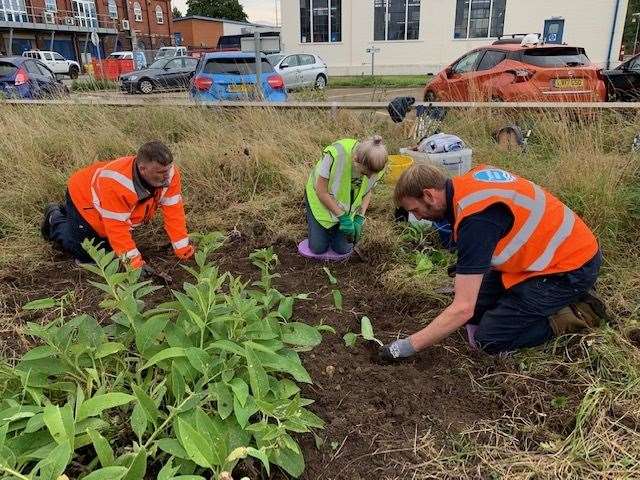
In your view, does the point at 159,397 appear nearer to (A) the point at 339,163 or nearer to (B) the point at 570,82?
(A) the point at 339,163

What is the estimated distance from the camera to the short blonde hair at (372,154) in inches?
128

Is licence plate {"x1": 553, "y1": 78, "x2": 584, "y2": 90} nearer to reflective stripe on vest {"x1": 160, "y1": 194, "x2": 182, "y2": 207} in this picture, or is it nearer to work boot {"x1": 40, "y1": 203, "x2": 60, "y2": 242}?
reflective stripe on vest {"x1": 160, "y1": 194, "x2": 182, "y2": 207}

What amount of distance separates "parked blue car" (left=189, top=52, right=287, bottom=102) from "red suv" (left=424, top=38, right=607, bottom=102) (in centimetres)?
304

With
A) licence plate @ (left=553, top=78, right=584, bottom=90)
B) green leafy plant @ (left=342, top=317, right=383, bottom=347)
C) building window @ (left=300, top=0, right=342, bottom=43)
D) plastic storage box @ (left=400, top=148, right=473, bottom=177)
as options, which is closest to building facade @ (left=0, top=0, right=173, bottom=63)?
building window @ (left=300, top=0, right=342, bottom=43)

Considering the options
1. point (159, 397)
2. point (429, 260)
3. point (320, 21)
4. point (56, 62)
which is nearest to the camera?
point (159, 397)

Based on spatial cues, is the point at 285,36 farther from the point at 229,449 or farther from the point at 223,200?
the point at 229,449

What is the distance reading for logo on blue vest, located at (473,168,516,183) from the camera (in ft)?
7.11

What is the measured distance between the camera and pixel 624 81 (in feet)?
26.0

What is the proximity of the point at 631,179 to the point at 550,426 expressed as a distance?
2.74m

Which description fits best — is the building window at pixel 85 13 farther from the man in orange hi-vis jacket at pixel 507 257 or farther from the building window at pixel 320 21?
the man in orange hi-vis jacket at pixel 507 257

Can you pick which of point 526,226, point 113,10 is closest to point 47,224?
point 526,226

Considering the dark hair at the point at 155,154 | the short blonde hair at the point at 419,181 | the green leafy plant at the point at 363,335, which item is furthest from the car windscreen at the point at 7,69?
the short blonde hair at the point at 419,181

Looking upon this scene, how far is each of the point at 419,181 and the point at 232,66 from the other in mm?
7827

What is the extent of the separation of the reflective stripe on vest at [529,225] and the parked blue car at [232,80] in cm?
567
